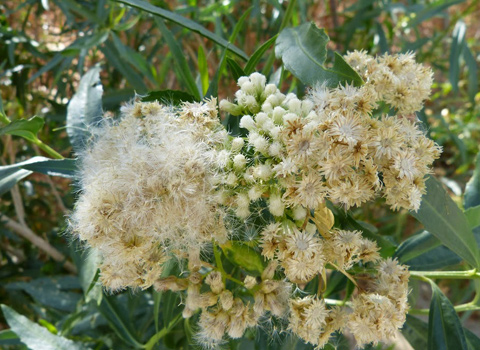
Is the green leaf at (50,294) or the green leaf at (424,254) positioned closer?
the green leaf at (424,254)

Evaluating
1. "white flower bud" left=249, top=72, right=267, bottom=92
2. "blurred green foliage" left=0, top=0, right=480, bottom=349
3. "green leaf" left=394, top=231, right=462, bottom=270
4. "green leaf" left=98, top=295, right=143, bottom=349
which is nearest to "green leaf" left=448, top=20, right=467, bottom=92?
"blurred green foliage" left=0, top=0, right=480, bottom=349

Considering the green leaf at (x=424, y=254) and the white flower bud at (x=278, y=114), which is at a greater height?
the white flower bud at (x=278, y=114)

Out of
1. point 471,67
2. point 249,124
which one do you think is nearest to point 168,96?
point 249,124

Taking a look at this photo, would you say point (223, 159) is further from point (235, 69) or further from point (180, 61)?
point (180, 61)

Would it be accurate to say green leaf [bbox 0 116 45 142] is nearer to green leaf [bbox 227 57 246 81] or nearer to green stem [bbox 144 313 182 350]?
green leaf [bbox 227 57 246 81]

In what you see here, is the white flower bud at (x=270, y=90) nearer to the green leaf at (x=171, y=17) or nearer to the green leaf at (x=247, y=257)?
the green leaf at (x=171, y=17)

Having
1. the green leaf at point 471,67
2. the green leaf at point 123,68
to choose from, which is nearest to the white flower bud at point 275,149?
the green leaf at point 123,68
